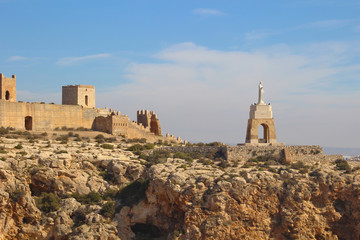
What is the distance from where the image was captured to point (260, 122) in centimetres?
5012

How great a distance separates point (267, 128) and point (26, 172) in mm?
18441

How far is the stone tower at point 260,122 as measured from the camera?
50.0 m

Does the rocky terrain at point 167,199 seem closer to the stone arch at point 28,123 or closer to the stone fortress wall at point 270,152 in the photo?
the stone fortress wall at point 270,152

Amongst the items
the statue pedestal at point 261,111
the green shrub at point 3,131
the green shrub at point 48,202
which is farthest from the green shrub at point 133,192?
the green shrub at point 3,131

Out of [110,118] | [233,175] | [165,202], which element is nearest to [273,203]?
[233,175]

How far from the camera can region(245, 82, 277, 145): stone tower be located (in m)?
50.0

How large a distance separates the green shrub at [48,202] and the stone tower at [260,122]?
15.7m

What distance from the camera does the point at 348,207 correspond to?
43188mm

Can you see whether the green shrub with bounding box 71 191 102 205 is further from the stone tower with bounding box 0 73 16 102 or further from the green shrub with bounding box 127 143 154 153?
the stone tower with bounding box 0 73 16 102

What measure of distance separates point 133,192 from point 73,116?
49.8 ft

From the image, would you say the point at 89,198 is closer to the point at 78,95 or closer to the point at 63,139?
the point at 63,139

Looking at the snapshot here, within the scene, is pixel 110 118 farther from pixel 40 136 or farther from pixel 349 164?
pixel 349 164

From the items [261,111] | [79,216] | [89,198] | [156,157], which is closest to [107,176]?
[89,198]

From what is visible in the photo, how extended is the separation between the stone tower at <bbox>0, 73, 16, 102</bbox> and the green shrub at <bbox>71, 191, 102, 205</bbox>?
15.7 m
